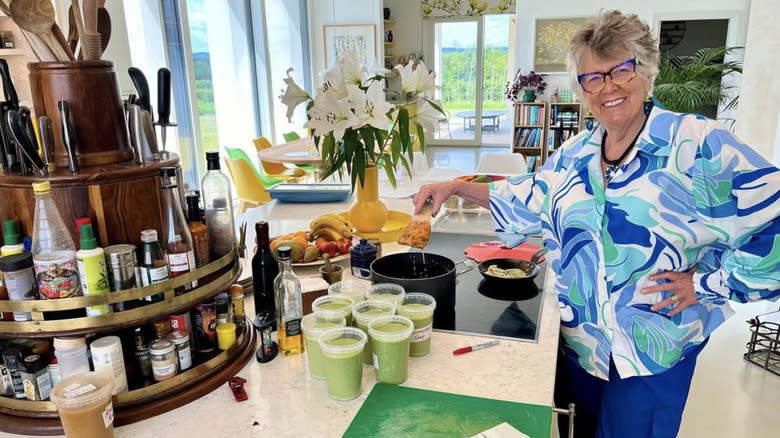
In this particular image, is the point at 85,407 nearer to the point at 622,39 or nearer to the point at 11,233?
the point at 11,233

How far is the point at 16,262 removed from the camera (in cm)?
105

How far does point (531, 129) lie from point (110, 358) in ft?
24.7

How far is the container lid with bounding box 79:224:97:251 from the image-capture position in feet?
3.47

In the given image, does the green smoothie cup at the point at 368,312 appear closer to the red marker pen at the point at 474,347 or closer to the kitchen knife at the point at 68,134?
the red marker pen at the point at 474,347

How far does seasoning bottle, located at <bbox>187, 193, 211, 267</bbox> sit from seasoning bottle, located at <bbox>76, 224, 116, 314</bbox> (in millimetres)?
209

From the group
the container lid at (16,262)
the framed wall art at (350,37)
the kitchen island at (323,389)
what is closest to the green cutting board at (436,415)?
the kitchen island at (323,389)

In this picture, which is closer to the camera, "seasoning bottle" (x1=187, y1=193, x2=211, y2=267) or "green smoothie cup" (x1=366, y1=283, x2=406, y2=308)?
"seasoning bottle" (x1=187, y1=193, x2=211, y2=267)

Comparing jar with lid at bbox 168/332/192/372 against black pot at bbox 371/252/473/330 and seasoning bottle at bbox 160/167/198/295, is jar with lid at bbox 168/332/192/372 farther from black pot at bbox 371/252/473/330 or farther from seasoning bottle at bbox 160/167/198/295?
black pot at bbox 371/252/473/330

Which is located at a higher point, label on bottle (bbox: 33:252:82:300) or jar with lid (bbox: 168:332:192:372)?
label on bottle (bbox: 33:252:82:300)

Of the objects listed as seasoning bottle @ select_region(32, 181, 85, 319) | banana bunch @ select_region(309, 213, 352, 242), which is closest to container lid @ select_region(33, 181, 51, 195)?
seasoning bottle @ select_region(32, 181, 85, 319)

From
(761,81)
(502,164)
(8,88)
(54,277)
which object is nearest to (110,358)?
(54,277)

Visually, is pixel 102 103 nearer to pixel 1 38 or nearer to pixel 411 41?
pixel 1 38

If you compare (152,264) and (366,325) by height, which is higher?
(152,264)

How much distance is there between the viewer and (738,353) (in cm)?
313
